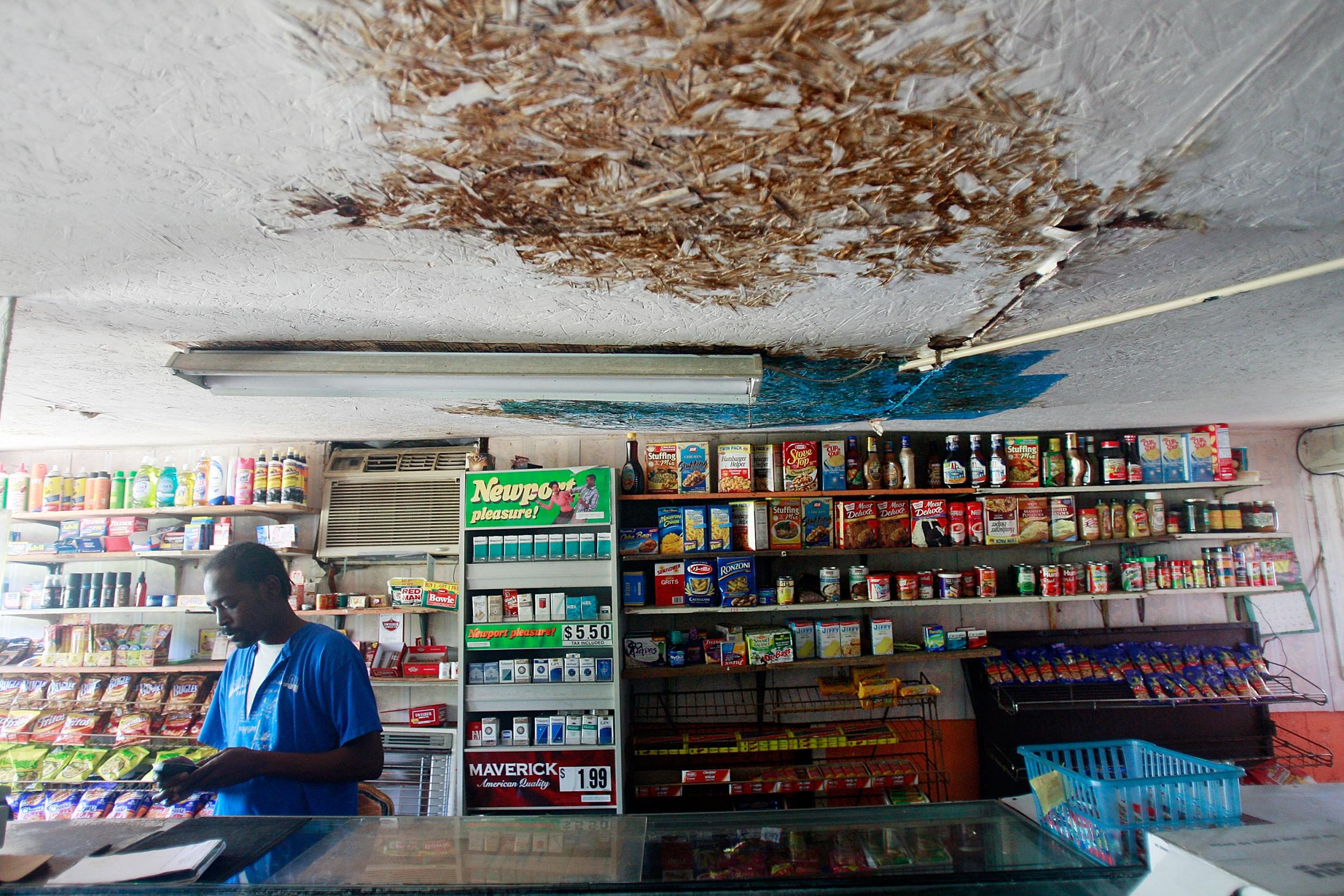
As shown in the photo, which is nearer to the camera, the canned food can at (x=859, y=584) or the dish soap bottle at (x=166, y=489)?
the canned food can at (x=859, y=584)

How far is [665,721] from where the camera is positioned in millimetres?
4695

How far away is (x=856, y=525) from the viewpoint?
4.59m

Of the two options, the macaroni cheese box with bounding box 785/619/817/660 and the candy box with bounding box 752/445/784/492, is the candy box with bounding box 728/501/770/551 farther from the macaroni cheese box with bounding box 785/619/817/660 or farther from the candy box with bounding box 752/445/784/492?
the macaroni cheese box with bounding box 785/619/817/660

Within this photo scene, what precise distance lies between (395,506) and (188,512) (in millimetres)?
1359

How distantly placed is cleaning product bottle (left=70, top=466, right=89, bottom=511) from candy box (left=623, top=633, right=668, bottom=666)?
3.73 meters

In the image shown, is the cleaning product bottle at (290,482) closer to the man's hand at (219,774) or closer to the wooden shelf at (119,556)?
the wooden shelf at (119,556)

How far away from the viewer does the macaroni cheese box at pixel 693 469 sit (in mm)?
4594

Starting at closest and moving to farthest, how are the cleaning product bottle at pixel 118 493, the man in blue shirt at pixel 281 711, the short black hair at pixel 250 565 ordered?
the man in blue shirt at pixel 281 711 → the short black hair at pixel 250 565 → the cleaning product bottle at pixel 118 493

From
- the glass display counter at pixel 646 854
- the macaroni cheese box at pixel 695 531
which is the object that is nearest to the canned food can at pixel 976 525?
the macaroni cheese box at pixel 695 531

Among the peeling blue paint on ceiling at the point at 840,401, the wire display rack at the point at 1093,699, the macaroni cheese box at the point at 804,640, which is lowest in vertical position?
the wire display rack at the point at 1093,699

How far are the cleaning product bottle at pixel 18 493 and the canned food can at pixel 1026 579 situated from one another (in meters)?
6.42

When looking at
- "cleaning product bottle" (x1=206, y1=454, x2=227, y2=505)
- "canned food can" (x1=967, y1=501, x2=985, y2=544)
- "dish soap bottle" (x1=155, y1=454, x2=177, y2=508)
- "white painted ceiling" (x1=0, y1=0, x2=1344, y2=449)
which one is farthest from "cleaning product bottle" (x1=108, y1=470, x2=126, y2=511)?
"canned food can" (x1=967, y1=501, x2=985, y2=544)

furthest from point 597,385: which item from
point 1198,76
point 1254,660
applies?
point 1254,660

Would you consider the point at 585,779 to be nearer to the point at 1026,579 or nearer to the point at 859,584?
the point at 859,584
